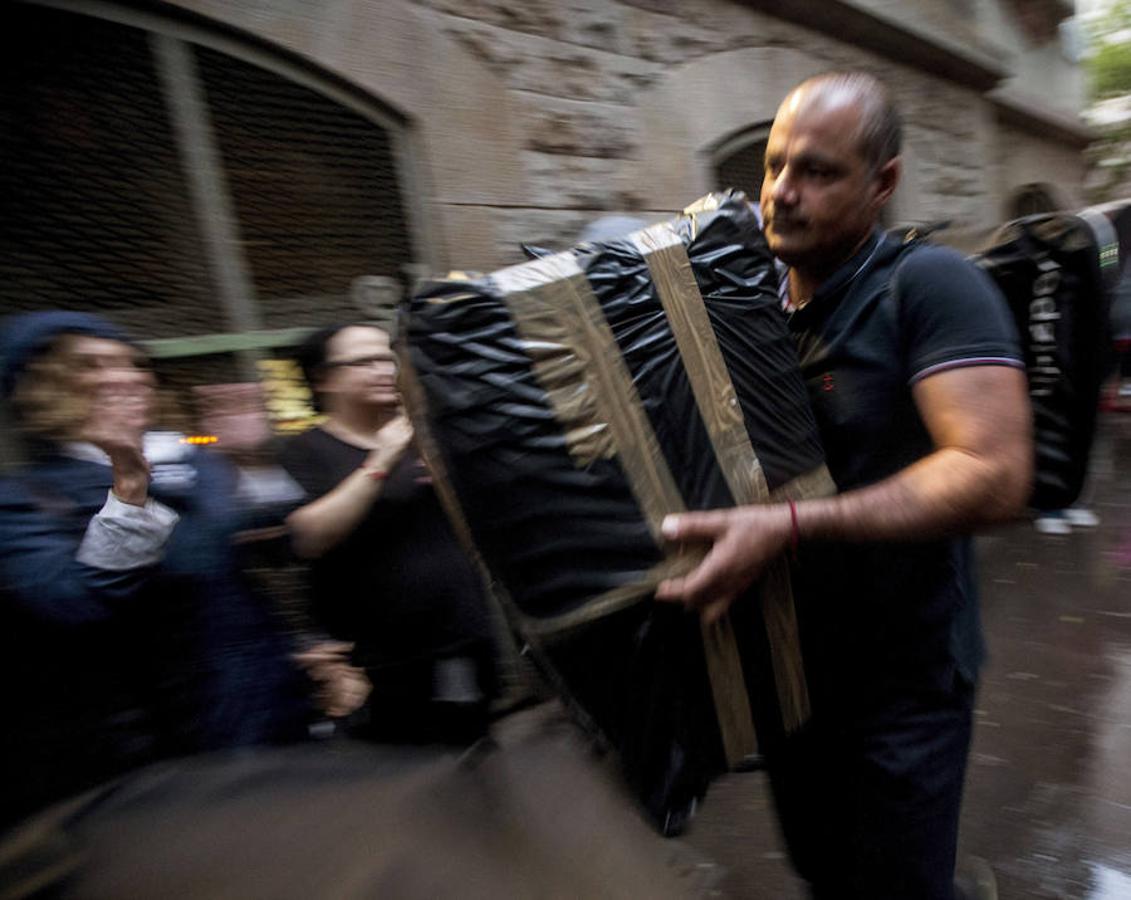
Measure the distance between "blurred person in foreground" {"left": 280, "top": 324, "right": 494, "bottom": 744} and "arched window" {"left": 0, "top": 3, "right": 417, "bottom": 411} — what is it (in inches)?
48.7

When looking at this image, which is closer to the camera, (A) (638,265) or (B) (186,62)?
(A) (638,265)

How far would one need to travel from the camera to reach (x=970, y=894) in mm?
1806

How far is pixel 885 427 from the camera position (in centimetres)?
139

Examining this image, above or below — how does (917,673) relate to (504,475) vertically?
below

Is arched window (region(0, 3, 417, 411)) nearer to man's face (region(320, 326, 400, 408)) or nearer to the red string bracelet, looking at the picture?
man's face (region(320, 326, 400, 408))

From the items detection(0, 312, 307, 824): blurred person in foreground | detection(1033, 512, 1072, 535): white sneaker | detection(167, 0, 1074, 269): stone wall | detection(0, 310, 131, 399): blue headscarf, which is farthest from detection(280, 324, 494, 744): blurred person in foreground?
detection(1033, 512, 1072, 535): white sneaker

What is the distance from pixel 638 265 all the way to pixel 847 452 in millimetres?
554

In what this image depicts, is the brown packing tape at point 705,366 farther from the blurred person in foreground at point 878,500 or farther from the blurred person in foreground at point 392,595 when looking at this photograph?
the blurred person in foreground at point 392,595

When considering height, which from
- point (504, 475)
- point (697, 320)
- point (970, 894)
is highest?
point (697, 320)

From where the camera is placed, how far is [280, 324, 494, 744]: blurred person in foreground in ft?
6.59

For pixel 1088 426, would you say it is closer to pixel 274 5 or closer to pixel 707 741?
pixel 707 741

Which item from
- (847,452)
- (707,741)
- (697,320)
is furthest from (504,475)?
(847,452)

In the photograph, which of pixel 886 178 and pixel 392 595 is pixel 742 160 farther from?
pixel 392 595

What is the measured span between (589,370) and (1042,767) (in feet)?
9.41
